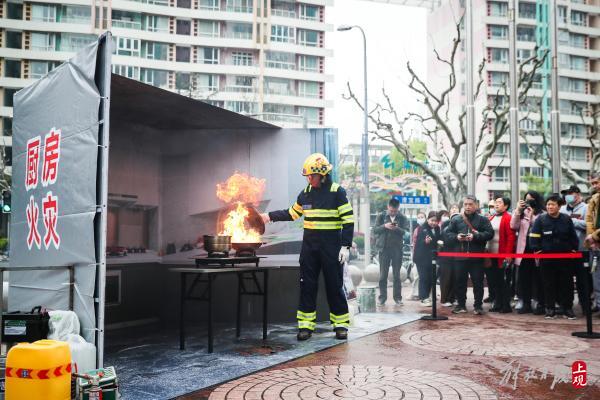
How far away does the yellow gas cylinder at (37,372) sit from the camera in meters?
3.79

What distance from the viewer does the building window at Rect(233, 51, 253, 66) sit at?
45812 mm

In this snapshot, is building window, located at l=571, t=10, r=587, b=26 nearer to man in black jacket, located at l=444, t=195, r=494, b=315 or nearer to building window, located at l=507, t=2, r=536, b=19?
building window, located at l=507, t=2, r=536, b=19

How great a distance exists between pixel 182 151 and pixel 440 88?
55128 millimetres

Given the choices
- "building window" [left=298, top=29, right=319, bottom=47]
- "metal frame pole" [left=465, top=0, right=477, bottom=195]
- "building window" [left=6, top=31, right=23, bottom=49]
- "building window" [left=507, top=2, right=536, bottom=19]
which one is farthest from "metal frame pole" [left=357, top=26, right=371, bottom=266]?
"building window" [left=507, top=2, right=536, bottom=19]

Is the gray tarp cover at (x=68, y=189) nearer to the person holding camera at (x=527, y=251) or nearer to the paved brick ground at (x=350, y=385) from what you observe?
the paved brick ground at (x=350, y=385)

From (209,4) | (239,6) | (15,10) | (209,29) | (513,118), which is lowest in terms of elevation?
(513,118)

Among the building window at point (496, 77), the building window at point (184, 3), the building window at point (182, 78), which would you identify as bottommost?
the building window at point (182, 78)

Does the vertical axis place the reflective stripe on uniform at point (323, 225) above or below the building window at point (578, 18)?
below

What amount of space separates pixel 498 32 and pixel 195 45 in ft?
103

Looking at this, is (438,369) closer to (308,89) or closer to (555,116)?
(555,116)

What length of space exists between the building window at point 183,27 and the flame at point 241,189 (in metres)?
39.0

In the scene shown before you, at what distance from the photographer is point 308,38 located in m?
48.7

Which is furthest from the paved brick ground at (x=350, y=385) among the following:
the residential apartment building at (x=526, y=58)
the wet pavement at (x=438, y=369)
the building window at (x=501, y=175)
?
the building window at (x=501, y=175)

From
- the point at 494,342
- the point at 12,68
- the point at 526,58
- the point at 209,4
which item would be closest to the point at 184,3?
the point at 209,4
